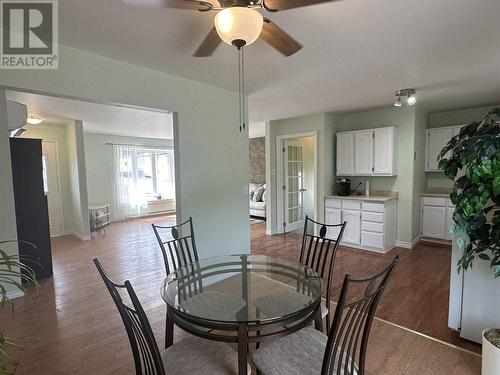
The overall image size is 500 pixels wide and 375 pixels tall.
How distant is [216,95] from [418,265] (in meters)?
3.49

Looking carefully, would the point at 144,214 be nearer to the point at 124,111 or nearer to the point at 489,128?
the point at 124,111

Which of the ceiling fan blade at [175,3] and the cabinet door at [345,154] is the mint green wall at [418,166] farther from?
the ceiling fan blade at [175,3]

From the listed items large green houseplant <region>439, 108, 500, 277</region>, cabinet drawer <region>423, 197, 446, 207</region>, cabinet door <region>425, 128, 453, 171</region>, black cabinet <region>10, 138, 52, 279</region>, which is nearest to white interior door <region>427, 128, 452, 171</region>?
cabinet door <region>425, 128, 453, 171</region>

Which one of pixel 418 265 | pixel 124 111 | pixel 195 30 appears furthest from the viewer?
pixel 124 111

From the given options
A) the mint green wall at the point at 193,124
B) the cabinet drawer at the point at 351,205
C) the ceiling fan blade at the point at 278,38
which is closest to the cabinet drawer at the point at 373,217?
the cabinet drawer at the point at 351,205

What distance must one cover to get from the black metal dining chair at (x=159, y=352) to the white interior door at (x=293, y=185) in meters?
4.27

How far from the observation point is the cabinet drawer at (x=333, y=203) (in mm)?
4660

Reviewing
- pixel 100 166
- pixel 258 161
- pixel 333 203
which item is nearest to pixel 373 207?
pixel 333 203

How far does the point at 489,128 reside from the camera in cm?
168

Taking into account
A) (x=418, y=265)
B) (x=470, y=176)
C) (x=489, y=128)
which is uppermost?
(x=489, y=128)

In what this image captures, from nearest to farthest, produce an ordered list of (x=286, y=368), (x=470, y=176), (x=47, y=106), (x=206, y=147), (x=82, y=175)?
(x=286, y=368)
(x=470, y=176)
(x=206, y=147)
(x=47, y=106)
(x=82, y=175)

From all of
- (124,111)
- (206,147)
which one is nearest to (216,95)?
(206,147)

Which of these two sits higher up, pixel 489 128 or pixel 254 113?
pixel 254 113

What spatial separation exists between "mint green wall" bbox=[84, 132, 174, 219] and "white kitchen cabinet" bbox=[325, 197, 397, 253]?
5.56 meters
